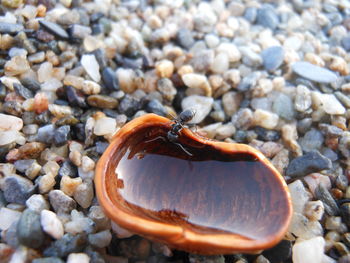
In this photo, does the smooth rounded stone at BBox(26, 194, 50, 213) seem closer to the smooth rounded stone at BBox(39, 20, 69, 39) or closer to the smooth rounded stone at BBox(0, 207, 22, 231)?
the smooth rounded stone at BBox(0, 207, 22, 231)

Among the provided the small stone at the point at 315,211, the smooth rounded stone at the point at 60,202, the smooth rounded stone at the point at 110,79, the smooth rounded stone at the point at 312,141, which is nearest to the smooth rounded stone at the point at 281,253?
the small stone at the point at 315,211

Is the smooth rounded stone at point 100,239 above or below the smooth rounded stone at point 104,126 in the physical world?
below

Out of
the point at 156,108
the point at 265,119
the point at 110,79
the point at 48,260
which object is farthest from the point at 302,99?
the point at 48,260

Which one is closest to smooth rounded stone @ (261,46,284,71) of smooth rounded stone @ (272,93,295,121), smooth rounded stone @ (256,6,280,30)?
smooth rounded stone @ (272,93,295,121)

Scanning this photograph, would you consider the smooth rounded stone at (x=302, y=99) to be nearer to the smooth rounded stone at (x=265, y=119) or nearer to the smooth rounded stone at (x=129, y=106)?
the smooth rounded stone at (x=265, y=119)

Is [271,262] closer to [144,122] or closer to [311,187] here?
[311,187]

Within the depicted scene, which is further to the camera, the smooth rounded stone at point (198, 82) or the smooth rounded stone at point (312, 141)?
the smooth rounded stone at point (198, 82)
